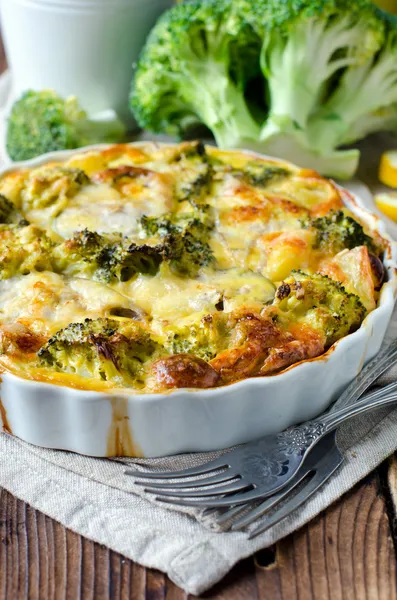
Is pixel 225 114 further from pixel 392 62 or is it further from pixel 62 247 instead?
pixel 62 247

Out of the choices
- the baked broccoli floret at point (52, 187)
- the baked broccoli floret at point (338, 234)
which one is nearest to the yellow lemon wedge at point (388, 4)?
the baked broccoli floret at point (338, 234)

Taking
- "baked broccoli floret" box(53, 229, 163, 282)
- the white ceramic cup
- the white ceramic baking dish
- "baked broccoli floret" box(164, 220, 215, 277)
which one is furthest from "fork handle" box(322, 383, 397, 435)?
the white ceramic cup

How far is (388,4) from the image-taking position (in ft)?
16.8

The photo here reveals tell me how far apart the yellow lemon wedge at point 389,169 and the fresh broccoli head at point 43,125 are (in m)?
1.88

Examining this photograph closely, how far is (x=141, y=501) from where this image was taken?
2.55 meters

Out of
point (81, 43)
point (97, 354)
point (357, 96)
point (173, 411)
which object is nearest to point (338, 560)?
point (173, 411)

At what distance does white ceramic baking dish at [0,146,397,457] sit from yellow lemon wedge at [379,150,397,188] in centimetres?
191

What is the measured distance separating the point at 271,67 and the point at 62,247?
2.06 metres

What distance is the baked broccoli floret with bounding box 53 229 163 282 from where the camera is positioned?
302cm

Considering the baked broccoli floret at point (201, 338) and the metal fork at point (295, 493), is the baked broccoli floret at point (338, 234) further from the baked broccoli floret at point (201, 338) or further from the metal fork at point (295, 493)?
the metal fork at point (295, 493)

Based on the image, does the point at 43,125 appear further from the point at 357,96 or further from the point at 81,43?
the point at 357,96

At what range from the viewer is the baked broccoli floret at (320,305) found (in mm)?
2820

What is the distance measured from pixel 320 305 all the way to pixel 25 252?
4.01 feet

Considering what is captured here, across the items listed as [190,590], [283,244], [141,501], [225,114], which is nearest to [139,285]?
[283,244]
